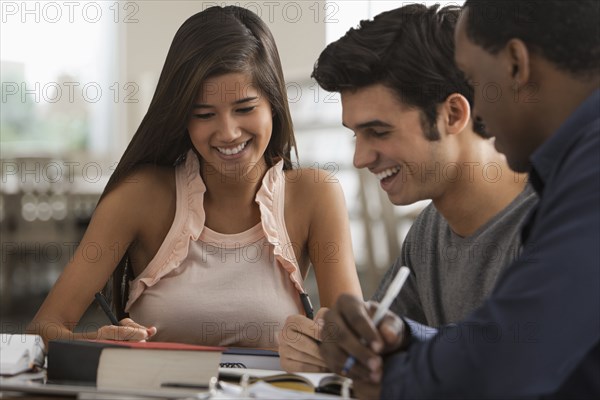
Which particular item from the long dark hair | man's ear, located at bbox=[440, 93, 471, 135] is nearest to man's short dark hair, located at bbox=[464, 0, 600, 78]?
man's ear, located at bbox=[440, 93, 471, 135]

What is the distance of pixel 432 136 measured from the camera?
1.53m

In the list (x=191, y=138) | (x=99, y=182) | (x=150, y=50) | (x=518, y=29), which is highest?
(x=150, y=50)

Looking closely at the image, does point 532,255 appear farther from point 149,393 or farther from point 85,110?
point 85,110

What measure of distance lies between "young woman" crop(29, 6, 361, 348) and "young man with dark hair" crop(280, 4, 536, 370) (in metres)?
0.37

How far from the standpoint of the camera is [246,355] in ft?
4.46

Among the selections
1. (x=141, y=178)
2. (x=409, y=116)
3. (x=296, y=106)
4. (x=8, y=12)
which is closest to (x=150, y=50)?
(x=8, y=12)

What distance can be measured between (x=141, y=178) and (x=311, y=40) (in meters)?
4.25

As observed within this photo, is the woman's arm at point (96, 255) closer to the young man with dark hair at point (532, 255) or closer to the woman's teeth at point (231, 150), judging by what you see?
the woman's teeth at point (231, 150)

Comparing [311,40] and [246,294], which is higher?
[311,40]

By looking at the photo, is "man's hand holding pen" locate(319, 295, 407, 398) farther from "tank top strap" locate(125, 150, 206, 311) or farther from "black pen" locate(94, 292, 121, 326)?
"tank top strap" locate(125, 150, 206, 311)

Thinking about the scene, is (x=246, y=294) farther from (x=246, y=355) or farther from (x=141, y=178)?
(x=246, y=355)

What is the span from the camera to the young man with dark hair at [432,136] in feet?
4.96

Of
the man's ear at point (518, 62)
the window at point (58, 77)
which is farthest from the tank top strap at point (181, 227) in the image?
the window at point (58, 77)

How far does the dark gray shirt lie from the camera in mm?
1465
